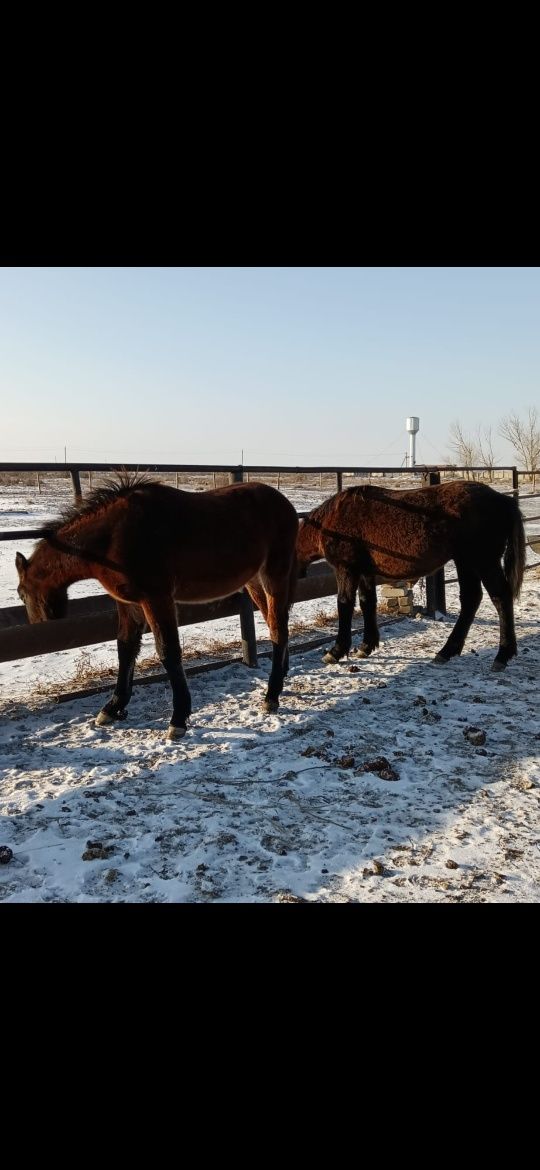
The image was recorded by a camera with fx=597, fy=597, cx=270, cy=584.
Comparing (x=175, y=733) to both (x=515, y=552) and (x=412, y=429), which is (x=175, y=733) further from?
(x=412, y=429)

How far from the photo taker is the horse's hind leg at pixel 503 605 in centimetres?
562

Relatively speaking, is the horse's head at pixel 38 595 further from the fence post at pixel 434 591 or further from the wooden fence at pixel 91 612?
the fence post at pixel 434 591

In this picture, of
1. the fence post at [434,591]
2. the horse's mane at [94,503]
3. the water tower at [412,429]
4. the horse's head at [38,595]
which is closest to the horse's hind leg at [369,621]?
the fence post at [434,591]

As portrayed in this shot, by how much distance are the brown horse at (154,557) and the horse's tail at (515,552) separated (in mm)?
2478

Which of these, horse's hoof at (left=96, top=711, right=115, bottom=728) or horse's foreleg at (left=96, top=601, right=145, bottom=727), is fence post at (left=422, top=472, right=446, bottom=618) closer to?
horse's foreleg at (left=96, top=601, right=145, bottom=727)

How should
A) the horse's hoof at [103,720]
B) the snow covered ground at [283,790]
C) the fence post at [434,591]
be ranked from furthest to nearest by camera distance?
the fence post at [434,591]
the horse's hoof at [103,720]
the snow covered ground at [283,790]

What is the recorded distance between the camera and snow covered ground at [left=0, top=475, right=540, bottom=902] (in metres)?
2.49

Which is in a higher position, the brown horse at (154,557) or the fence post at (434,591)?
the brown horse at (154,557)

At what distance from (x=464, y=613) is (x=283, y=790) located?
3341 millimetres

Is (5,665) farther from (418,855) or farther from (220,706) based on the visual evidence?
(418,855)

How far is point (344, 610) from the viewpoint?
5.93 meters

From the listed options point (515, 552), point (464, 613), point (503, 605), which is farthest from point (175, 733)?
point (515, 552)

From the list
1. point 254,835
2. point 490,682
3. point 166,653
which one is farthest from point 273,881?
point 490,682
